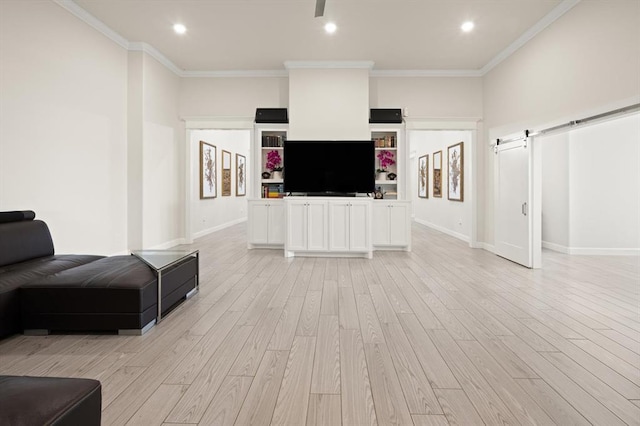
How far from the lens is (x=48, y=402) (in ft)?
3.32

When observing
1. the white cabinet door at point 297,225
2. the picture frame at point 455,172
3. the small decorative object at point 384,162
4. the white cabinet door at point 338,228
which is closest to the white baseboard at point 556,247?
the picture frame at point 455,172

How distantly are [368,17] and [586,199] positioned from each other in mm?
4617

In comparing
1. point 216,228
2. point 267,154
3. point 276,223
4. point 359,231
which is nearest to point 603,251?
point 359,231

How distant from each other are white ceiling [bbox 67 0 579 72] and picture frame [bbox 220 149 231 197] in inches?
131

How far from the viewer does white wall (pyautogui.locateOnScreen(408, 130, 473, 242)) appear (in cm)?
716

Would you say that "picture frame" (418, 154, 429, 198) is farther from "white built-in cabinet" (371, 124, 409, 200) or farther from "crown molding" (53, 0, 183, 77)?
"crown molding" (53, 0, 183, 77)

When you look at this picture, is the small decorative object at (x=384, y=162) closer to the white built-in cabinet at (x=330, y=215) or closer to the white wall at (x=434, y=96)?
the white built-in cabinet at (x=330, y=215)

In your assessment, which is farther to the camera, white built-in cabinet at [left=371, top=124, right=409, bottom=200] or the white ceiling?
white built-in cabinet at [left=371, top=124, right=409, bottom=200]

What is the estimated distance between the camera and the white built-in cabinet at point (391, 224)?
19.7ft

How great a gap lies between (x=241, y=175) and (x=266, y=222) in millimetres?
5263

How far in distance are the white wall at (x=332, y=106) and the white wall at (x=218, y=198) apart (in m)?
1.32

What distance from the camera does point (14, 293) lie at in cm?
239

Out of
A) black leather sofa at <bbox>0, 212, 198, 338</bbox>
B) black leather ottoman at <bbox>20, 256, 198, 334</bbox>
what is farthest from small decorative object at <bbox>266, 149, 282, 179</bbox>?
black leather ottoman at <bbox>20, 256, 198, 334</bbox>

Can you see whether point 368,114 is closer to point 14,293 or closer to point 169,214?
point 169,214
